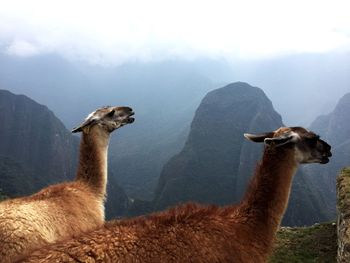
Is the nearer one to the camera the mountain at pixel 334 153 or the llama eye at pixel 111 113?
the llama eye at pixel 111 113

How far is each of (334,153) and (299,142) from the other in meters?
124

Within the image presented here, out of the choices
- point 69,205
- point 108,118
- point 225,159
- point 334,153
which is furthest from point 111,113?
point 334,153

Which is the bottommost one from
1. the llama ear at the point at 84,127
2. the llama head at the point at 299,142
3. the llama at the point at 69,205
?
the llama at the point at 69,205

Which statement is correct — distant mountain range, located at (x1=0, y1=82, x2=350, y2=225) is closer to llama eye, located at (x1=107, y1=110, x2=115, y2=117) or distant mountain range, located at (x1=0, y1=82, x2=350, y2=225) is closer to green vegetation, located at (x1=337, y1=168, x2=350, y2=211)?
green vegetation, located at (x1=337, y1=168, x2=350, y2=211)

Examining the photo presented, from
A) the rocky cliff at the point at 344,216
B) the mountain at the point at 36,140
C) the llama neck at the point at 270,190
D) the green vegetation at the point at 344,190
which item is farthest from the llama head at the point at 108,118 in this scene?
the mountain at the point at 36,140

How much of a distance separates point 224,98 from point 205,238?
→ 129190mm

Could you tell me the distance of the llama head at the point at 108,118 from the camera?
7817mm

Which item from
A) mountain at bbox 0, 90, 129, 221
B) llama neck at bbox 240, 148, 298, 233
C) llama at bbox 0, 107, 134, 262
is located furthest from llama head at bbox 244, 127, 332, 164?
mountain at bbox 0, 90, 129, 221

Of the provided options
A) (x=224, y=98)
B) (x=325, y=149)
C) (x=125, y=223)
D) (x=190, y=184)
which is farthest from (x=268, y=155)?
(x=224, y=98)

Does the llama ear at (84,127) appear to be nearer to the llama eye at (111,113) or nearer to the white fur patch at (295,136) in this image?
the llama eye at (111,113)

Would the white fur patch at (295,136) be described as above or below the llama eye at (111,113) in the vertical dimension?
below

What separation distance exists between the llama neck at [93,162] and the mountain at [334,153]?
4010cm

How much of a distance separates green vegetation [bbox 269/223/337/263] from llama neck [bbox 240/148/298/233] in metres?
8.36

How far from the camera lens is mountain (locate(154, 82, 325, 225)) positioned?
85.1 m
